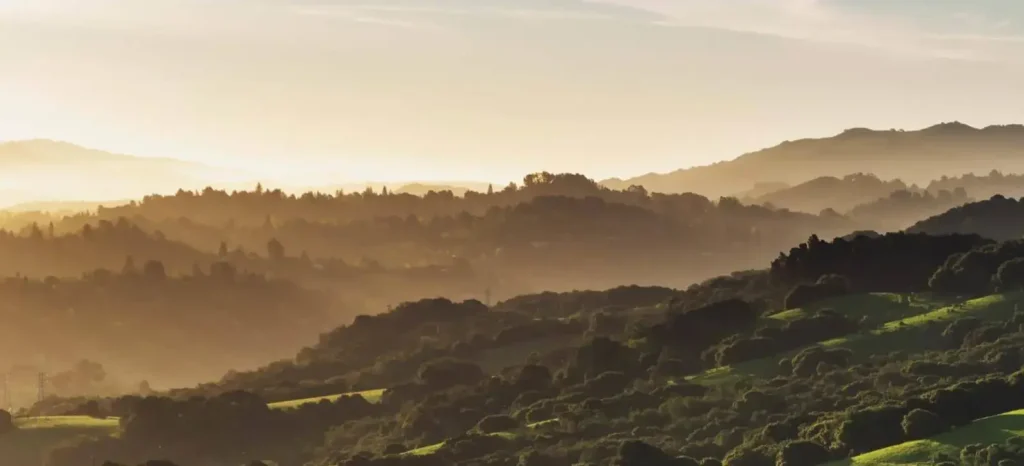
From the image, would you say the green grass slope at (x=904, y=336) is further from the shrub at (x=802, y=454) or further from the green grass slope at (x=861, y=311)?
the shrub at (x=802, y=454)

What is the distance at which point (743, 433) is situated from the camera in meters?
111

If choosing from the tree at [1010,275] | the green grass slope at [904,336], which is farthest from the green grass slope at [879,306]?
the tree at [1010,275]

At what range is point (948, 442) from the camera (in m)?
81.4

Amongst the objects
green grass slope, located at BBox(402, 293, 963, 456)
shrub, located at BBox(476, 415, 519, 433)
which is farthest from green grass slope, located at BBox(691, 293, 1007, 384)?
shrub, located at BBox(476, 415, 519, 433)

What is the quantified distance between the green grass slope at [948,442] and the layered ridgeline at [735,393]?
933 mm

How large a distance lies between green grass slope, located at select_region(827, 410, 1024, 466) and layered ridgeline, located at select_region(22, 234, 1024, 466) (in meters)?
0.93

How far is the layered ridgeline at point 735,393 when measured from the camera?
9919cm

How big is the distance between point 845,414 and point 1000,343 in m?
30.3

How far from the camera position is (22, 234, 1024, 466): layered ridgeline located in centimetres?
9919

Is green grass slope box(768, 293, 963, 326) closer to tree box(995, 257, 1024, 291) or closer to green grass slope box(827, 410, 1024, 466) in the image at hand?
tree box(995, 257, 1024, 291)

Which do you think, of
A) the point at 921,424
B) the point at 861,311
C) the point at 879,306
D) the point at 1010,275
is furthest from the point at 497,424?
the point at 921,424

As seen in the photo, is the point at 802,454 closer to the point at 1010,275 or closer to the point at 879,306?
the point at 879,306

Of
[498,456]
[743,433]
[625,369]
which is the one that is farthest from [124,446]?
[743,433]

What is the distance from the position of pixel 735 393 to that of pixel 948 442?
45667mm
